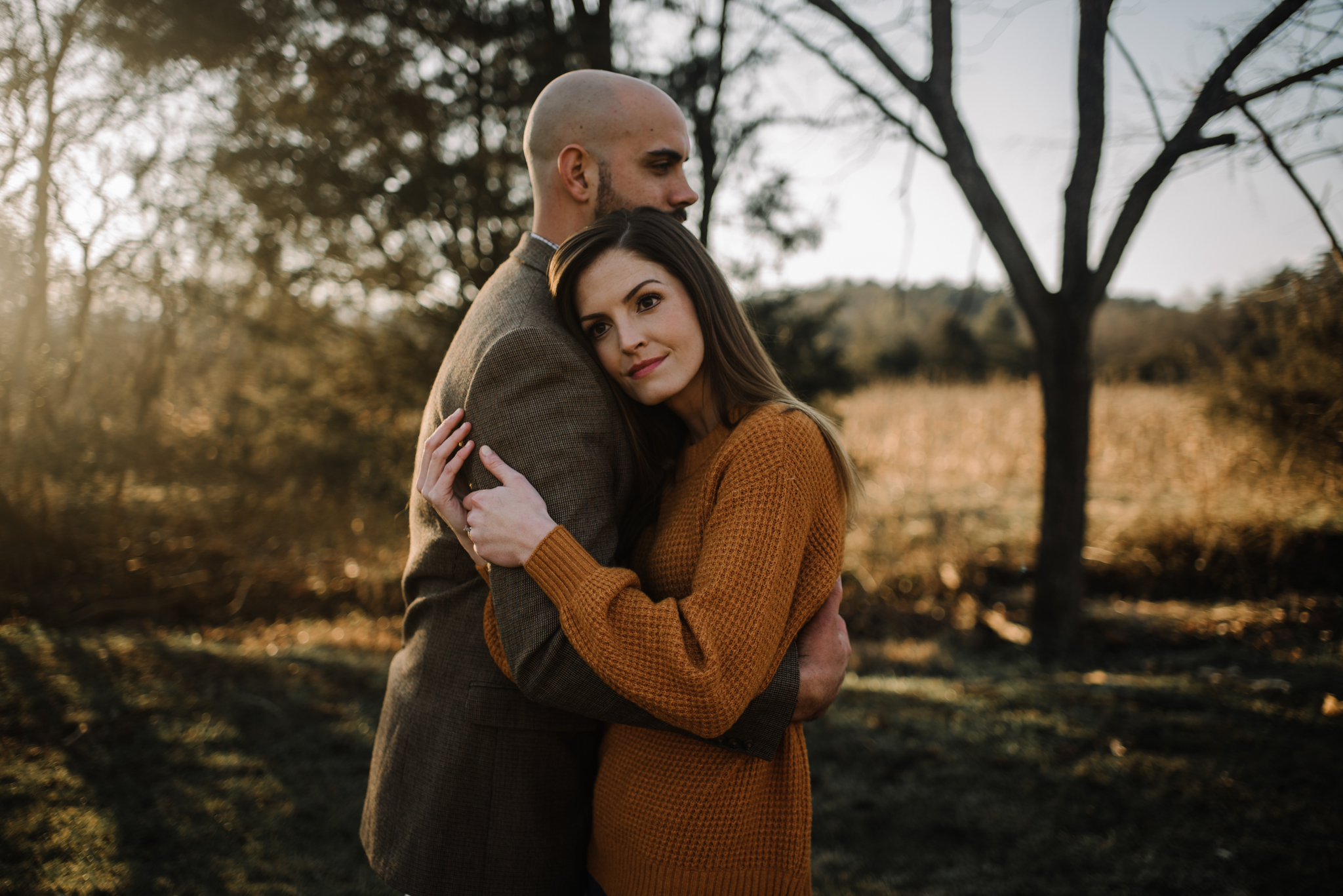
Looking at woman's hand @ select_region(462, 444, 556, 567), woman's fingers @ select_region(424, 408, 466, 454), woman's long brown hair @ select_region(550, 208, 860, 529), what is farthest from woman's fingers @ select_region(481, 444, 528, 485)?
woman's long brown hair @ select_region(550, 208, 860, 529)

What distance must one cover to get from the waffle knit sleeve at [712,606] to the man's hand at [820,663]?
11cm

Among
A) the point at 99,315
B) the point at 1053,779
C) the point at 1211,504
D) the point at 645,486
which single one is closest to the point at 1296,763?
the point at 1053,779

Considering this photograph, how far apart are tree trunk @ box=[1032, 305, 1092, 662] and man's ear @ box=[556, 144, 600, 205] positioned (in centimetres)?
440

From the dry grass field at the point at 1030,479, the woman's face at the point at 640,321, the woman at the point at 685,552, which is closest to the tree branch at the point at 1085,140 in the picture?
the dry grass field at the point at 1030,479

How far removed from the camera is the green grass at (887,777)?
296 centimetres

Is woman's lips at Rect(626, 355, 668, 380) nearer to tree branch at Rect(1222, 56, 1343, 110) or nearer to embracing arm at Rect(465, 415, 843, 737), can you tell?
embracing arm at Rect(465, 415, 843, 737)

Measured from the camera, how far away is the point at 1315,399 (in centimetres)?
741

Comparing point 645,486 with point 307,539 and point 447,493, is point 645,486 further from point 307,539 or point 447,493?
point 307,539

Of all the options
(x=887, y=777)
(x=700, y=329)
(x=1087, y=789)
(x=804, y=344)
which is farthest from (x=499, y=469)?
(x=804, y=344)

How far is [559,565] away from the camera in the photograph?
1291 millimetres

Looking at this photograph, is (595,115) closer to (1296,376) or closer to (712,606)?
(712,606)

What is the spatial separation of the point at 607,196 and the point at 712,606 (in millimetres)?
1094

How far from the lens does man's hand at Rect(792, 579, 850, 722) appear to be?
146 centimetres

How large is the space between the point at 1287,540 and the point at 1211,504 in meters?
0.85
